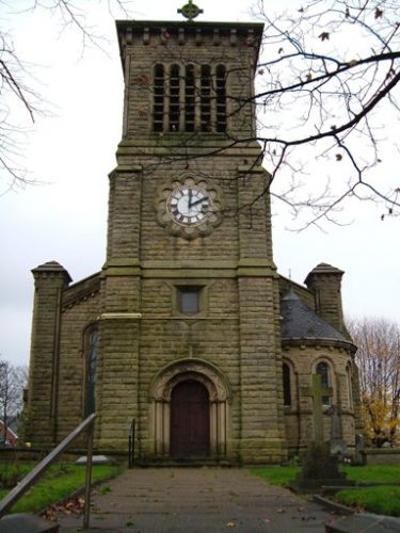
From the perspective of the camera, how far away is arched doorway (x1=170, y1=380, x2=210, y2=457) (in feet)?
73.7

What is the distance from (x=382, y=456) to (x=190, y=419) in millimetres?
6668

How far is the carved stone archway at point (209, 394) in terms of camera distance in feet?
71.8

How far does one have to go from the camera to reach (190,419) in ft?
74.7

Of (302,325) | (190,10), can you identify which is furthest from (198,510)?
(190,10)

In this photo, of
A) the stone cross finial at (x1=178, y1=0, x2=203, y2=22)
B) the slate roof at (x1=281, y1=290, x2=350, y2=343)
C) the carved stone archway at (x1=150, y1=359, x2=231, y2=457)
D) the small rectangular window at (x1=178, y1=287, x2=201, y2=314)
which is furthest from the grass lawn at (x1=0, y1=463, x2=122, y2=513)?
the stone cross finial at (x1=178, y1=0, x2=203, y2=22)

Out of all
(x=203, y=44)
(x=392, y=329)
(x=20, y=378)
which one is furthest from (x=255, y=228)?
(x=20, y=378)

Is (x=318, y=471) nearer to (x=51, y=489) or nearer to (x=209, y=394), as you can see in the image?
(x=51, y=489)

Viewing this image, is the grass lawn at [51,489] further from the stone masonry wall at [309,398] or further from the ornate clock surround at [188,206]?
the ornate clock surround at [188,206]

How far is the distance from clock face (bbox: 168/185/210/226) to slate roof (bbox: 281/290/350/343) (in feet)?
18.5

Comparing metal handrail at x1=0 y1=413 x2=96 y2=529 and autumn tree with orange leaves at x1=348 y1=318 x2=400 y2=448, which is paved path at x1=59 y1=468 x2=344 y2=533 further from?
autumn tree with orange leaves at x1=348 y1=318 x2=400 y2=448

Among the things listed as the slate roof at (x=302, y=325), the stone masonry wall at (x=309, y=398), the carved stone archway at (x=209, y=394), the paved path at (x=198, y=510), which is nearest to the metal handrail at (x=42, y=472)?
the paved path at (x=198, y=510)

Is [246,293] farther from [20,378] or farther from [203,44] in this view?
[20,378]

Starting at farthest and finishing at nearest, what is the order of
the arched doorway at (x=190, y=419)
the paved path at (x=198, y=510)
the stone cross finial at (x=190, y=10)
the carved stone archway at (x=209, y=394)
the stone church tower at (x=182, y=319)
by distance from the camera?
the stone cross finial at (x=190, y=10) < the arched doorway at (x=190, y=419) < the stone church tower at (x=182, y=319) < the carved stone archway at (x=209, y=394) < the paved path at (x=198, y=510)

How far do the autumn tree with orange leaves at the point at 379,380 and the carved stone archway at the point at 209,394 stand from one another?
82.4ft
